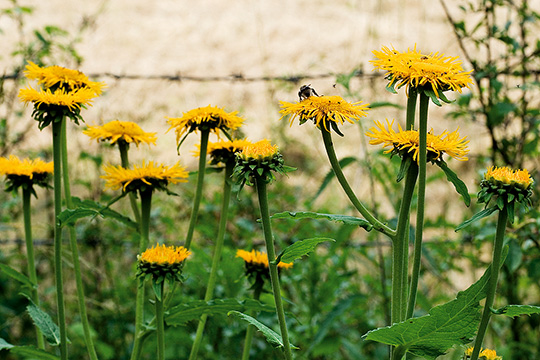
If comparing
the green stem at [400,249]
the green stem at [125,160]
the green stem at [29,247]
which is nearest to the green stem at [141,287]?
the green stem at [125,160]

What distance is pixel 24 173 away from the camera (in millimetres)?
1184

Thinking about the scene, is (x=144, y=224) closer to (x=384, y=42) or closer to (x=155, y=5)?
(x=384, y=42)

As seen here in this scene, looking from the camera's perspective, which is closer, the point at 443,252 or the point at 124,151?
the point at 124,151

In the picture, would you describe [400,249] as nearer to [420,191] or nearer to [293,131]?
[420,191]

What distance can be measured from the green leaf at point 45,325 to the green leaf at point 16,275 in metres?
0.07

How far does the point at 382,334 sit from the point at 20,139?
205 centimetres

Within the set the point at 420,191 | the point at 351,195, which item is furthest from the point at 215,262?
the point at 420,191

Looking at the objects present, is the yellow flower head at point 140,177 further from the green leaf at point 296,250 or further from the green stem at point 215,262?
the green leaf at point 296,250

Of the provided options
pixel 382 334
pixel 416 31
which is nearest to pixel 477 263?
pixel 382 334

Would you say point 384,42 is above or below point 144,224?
above

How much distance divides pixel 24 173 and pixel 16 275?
218 millimetres

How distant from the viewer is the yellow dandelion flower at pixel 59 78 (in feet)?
3.74

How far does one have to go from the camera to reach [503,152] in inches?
76.0

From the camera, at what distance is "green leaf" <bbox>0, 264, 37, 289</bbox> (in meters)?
1.12
